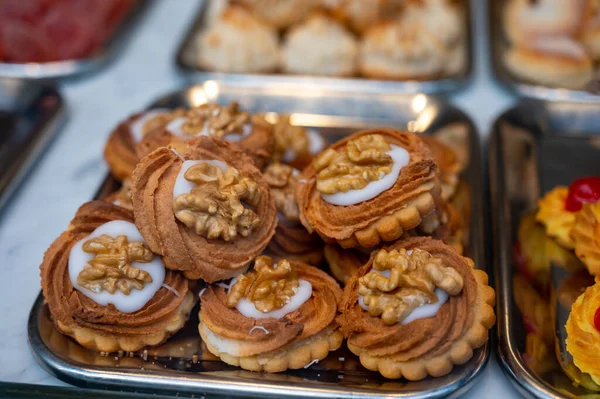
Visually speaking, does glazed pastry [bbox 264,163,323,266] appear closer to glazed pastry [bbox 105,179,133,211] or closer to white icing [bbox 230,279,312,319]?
white icing [bbox 230,279,312,319]

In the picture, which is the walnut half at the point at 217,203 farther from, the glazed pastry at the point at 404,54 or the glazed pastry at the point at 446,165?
the glazed pastry at the point at 404,54

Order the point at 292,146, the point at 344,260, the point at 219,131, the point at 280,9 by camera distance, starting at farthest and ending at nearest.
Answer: the point at 280,9
the point at 292,146
the point at 219,131
the point at 344,260

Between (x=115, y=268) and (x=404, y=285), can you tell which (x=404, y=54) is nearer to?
(x=404, y=285)

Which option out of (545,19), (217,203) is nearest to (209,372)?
(217,203)

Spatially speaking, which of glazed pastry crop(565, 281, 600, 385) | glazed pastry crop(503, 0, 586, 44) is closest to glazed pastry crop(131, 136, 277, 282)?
glazed pastry crop(565, 281, 600, 385)

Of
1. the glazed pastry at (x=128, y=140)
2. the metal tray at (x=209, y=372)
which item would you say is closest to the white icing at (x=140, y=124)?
the glazed pastry at (x=128, y=140)
